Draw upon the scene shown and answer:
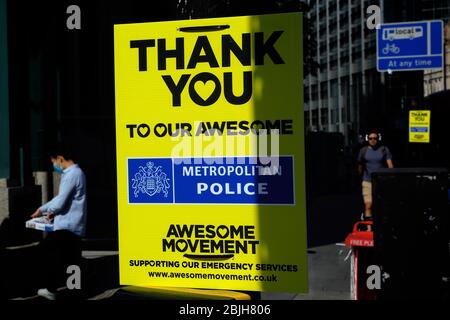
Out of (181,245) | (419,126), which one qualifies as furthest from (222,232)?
(419,126)

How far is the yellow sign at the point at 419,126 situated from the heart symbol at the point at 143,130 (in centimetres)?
1307

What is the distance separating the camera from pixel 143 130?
2.68m

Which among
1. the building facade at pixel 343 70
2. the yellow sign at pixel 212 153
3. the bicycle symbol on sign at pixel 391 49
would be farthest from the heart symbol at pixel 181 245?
the building facade at pixel 343 70

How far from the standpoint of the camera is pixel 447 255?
3.55 m

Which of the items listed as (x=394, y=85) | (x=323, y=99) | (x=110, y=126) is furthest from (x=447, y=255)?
(x=323, y=99)

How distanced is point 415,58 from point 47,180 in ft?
23.0

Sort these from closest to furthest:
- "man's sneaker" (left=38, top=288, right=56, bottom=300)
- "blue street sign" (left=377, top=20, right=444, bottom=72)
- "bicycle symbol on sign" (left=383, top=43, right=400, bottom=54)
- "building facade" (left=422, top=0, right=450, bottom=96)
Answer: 1. "man's sneaker" (left=38, top=288, right=56, bottom=300)
2. "blue street sign" (left=377, top=20, right=444, bottom=72)
3. "bicycle symbol on sign" (left=383, top=43, right=400, bottom=54)
4. "building facade" (left=422, top=0, right=450, bottom=96)

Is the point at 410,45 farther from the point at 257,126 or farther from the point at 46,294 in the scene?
the point at 257,126

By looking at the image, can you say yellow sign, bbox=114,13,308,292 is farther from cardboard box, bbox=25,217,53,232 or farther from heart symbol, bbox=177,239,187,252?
cardboard box, bbox=25,217,53,232

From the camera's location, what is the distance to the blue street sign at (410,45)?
433 inches

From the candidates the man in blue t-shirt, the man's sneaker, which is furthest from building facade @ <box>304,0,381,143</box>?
the man's sneaker

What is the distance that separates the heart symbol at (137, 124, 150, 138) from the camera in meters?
2.67

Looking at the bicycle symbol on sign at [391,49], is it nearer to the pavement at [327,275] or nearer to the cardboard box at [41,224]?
the pavement at [327,275]

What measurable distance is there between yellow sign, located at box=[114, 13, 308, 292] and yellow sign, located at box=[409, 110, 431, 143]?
13003mm
